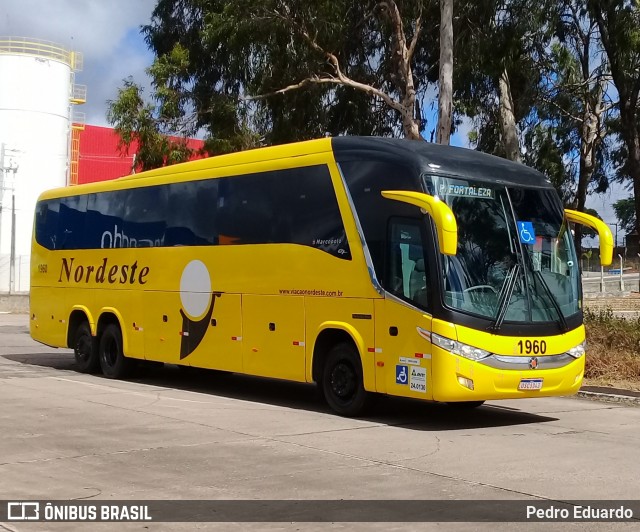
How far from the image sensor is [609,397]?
48.1 ft

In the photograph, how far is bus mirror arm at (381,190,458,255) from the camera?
1055 cm

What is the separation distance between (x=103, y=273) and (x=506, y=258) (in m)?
8.51

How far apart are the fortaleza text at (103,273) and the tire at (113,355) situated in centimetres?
89

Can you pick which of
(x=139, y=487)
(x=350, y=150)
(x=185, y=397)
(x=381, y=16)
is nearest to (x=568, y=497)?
(x=139, y=487)

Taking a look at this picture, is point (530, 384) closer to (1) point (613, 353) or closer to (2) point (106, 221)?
(1) point (613, 353)

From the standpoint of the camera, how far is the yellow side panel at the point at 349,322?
39.5 ft

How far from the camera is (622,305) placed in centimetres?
3262

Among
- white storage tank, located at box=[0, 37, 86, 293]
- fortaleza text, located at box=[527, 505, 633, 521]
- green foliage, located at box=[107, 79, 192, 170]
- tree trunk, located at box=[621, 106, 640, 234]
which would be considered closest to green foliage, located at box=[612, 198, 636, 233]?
white storage tank, located at box=[0, 37, 86, 293]

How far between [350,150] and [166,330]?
509cm

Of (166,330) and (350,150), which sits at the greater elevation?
(350,150)

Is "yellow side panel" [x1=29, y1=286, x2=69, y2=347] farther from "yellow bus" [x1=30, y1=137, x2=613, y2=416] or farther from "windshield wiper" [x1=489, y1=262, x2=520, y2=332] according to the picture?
"windshield wiper" [x1=489, y1=262, x2=520, y2=332]

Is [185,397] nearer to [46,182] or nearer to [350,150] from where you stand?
[350,150]

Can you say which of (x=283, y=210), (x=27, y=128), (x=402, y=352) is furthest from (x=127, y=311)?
(x=27, y=128)

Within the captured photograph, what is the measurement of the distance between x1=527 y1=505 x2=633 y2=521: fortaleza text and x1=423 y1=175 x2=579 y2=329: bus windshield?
403 centimetres
